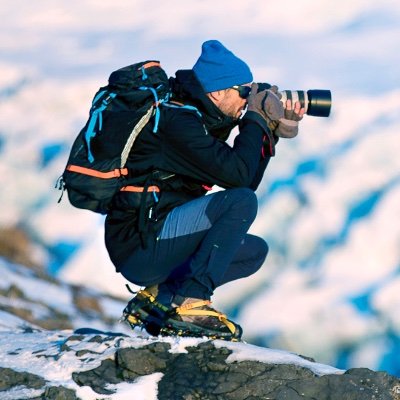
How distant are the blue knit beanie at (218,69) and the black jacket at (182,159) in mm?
44

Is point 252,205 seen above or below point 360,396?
above

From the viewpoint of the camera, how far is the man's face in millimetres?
4898

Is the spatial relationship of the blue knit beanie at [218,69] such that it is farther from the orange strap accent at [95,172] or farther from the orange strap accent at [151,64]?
the orange strap accent at [95,172]

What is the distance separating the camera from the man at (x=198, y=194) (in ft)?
15.7

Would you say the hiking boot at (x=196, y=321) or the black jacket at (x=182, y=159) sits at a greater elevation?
the black jacket at (x=182, y=159)

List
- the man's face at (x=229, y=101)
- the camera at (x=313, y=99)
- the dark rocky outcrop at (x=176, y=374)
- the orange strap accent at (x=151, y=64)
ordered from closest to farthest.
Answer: the dark rocky outcrop at (x=176, y=374), the orange strap accent at (x=151, y=64), the man's face at (x=229, y=101), the camera at (x=313, y=99)

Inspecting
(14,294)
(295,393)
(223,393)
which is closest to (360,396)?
(295,393)

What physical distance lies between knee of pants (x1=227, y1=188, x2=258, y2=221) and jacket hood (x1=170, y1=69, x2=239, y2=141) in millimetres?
295

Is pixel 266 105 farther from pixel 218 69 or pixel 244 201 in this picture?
pixel 244 201

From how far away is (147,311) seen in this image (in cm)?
509

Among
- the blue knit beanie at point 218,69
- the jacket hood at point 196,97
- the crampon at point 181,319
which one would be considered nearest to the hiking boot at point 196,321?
the crampon at point 181,319

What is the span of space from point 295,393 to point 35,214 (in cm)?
A: 1783

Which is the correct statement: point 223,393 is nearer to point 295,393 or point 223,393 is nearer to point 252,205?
point 295,393

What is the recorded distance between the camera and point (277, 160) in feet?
144
